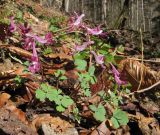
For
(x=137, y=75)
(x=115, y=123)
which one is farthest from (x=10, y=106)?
(x=137, y=75)

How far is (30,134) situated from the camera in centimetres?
208

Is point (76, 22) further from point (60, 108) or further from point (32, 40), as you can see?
point (60, 108)

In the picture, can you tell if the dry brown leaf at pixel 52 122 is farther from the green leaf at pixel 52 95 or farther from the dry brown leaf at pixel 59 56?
the dry brown leaf at pixel 59 56

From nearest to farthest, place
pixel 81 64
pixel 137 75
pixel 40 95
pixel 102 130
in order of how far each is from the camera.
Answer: pixel 40 95
pixel 102 130
pixel 81 64
pixel 137 75

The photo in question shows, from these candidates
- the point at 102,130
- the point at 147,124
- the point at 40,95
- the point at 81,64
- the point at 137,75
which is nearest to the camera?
the point at 40,95

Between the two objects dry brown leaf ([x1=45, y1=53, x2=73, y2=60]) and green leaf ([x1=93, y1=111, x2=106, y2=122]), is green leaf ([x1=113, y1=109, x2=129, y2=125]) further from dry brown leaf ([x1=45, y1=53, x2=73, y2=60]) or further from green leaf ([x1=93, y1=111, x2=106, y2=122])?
dry brown leaf ([x1=45, y1=53, x2=73, y2=60])

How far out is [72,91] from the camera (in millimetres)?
2553

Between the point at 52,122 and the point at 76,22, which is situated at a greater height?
the point at 76,22

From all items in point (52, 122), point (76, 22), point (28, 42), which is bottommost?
point (52, 122)

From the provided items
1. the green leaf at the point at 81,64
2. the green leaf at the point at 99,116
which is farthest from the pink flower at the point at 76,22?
the green leaf at the point at 99,116

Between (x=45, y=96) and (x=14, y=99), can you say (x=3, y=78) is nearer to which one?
(x=14, y=99)

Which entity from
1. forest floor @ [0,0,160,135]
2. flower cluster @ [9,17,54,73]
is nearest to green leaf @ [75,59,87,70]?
forest floor @ [0,0,160,135]

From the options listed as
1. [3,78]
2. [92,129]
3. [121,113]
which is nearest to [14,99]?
[3,78]

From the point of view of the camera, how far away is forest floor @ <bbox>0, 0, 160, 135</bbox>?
2.25 m
